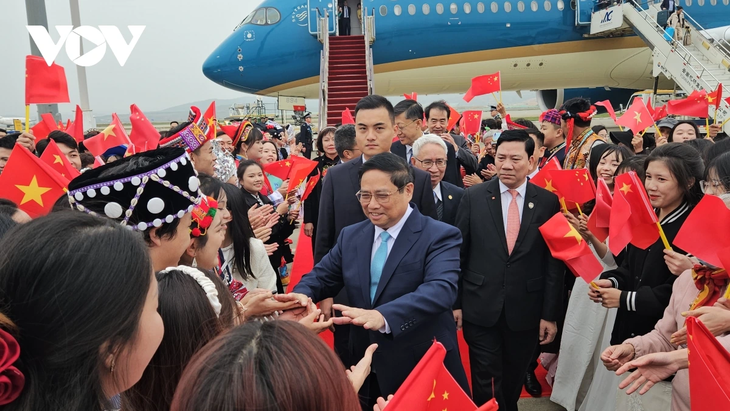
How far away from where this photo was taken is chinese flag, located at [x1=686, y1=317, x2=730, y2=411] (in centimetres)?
131

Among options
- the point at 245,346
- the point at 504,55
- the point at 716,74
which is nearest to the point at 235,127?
the point at 245,346

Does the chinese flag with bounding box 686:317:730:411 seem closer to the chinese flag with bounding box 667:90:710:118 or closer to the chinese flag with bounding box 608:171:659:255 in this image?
the chinese flag with bounding box 608:171:659:255

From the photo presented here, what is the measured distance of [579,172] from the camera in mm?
3365

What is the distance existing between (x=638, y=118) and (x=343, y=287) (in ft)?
15.2

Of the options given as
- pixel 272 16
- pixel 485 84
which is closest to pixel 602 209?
pixel 485 84

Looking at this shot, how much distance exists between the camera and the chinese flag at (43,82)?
14.4 feet

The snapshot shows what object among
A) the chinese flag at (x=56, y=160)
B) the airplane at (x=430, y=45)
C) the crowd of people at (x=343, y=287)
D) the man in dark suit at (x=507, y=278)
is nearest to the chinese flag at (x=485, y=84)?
the crowd of people at (x=343, y=287)

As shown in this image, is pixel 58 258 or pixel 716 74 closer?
pixel 58 258

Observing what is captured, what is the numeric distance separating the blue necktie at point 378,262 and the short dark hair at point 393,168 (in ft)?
0.77

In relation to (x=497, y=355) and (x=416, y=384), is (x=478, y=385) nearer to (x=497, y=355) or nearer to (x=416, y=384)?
(x=497, y=355)

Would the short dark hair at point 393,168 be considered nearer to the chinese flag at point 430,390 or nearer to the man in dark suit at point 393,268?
the man in dark suit at point 393,268

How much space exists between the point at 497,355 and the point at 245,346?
93.9 inches

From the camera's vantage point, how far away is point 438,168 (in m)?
3.64

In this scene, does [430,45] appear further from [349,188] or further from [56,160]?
[56,160]
